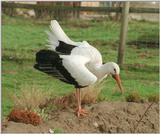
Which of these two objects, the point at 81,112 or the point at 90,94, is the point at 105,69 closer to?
the point at 81,112

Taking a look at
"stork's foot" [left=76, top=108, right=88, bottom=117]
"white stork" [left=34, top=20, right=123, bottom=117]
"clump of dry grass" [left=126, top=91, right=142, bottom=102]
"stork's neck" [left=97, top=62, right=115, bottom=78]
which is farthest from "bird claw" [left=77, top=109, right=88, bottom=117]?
"clump of dry grass" [left=126, top=91, right=142, bottom=102]

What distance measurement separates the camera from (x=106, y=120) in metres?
6.66

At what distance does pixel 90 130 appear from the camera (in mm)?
6449

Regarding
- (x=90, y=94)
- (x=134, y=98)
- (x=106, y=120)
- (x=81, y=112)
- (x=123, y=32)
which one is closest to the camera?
(x=81, y=112)

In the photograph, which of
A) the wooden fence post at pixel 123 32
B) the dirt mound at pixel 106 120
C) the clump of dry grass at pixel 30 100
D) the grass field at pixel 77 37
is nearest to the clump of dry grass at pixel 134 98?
the dirt mound at pixel 106 120

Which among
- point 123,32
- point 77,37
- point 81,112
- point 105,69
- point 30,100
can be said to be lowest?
point 77,37

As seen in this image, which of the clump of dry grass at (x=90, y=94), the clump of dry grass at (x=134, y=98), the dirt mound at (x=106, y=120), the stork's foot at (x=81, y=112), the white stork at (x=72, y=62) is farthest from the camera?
the clump of dry grass at (x=134, y=98)

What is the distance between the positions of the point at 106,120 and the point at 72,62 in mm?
1324

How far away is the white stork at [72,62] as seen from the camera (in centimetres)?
561

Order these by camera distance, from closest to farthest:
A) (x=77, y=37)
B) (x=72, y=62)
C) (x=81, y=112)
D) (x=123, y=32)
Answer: (x=72, y=62) < (x=81, y=112) < (x=123, y=32) < (x=77, y=37)

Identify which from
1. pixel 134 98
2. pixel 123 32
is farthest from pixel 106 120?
pixel 123 32

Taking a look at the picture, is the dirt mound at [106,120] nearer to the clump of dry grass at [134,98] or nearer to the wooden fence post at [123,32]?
the clump of dry grass at [134,98]

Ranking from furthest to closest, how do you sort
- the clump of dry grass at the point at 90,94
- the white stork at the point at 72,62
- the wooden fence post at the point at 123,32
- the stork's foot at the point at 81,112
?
the wooden fence post at the point at 123,32, the clump of dry grass at the point at 90,94, the stork's foot at the point at 81,112, the white stork at the point at 72,62

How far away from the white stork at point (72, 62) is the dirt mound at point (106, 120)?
27.8 inches
